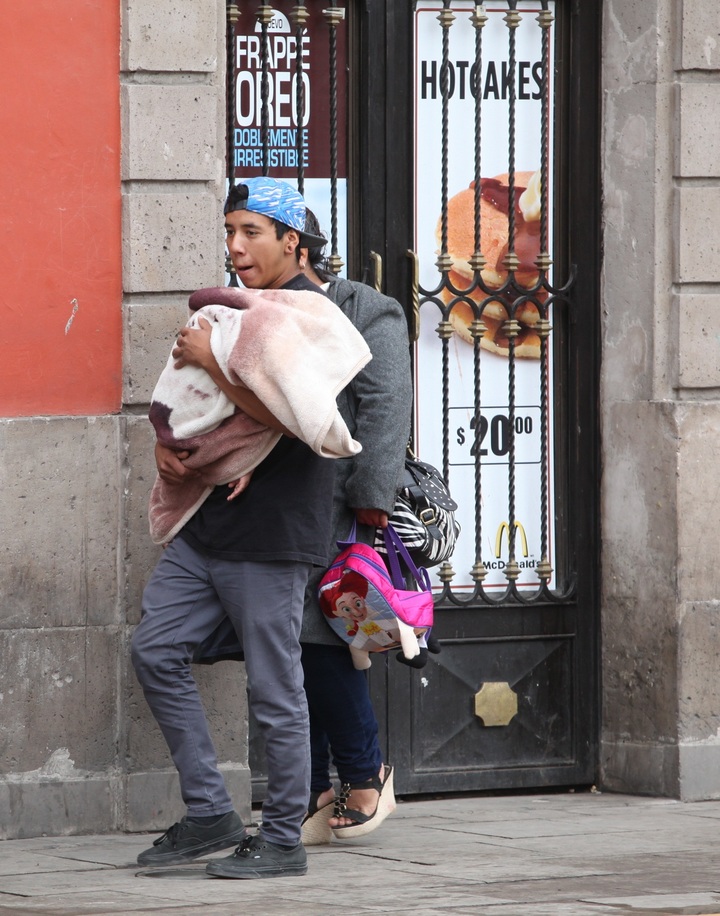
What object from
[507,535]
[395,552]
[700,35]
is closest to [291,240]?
[395,552]

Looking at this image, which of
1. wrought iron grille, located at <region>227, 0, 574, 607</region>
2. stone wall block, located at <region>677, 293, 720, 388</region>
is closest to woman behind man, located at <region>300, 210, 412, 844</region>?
wrought iron grille, located at <region>227, 0, 574, 607</region>

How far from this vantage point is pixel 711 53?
705cm

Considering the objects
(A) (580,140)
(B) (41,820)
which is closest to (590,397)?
(A) (580,140)

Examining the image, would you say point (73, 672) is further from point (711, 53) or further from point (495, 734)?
point (711, 53)

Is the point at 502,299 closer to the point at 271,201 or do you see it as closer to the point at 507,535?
the point at 507,535

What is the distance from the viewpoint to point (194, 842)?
5.60 metres

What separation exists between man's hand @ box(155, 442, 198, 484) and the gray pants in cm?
24

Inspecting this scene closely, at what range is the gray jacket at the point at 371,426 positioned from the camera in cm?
A: 580

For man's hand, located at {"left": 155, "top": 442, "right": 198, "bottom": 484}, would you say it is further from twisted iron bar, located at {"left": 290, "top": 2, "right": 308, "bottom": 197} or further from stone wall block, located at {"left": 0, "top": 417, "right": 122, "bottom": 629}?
twisted iron bar, located at {"left": 290, "top": 2, "right": 308, "bottom": 197}

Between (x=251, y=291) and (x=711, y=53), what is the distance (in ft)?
8.09

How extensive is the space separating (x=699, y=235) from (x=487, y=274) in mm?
812

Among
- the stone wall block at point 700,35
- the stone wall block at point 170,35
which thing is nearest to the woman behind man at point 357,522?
the stone wall block at point 170,35

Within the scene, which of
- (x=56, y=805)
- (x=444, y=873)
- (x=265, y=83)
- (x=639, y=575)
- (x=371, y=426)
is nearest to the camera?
(x=444, y=873)

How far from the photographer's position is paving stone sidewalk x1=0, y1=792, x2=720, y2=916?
5012 millimetres
